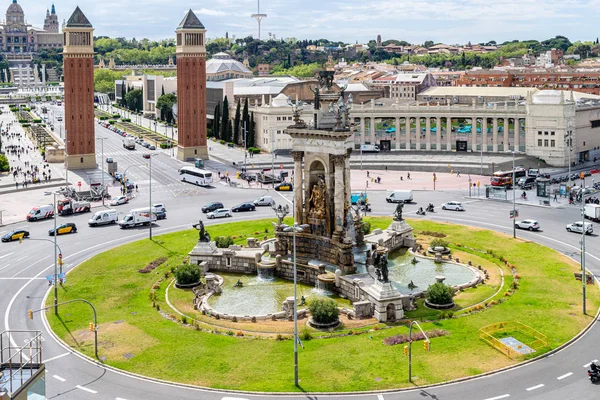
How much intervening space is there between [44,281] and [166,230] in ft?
73.9

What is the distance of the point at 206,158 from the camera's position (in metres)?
145

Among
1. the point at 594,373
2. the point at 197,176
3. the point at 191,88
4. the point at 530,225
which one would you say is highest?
the point at 191,88

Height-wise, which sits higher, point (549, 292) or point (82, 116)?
point (82, 116)

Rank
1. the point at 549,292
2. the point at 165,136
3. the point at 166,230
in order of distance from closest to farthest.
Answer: the point at 549,292, the point at 166,230, the point at 165,136

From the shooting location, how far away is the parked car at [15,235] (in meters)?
79.9

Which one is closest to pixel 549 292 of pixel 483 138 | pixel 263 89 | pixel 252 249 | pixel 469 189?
pixel 252 249

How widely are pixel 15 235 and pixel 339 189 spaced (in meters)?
39.1

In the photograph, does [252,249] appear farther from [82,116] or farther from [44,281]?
[82,116]

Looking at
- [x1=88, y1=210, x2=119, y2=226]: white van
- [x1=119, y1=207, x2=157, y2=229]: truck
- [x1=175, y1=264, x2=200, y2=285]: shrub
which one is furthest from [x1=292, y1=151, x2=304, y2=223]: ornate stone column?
[x1=88, y1=210, x2=119, y2=226]: white van

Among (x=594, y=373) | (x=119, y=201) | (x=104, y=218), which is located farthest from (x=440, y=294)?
(x=119, y=201)

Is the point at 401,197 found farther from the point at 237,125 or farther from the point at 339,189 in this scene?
the point at 237,125

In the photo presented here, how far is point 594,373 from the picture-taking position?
41156 mm

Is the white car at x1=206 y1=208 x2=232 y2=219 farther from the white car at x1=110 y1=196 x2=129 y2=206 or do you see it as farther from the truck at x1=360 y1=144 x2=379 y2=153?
the truck at x1=360 y1=144 x2=379 y2=153

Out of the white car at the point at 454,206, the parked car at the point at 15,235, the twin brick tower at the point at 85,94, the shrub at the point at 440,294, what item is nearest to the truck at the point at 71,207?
the parked car at the point at 15,235
